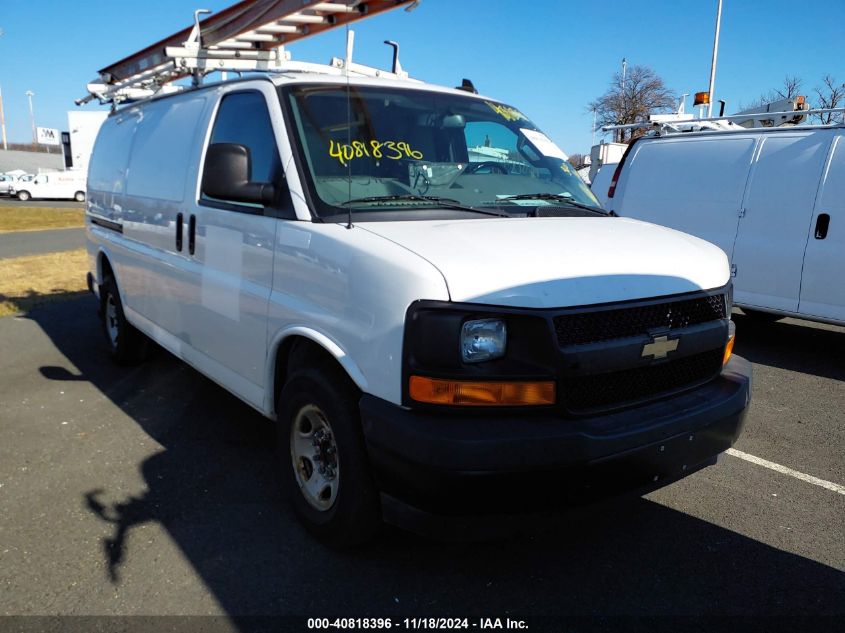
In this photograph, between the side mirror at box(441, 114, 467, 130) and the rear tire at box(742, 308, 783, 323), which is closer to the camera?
the side mirror at box(441, 114, 467, 130)

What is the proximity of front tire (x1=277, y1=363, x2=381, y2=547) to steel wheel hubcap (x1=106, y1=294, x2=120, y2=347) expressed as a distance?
11.3 feet

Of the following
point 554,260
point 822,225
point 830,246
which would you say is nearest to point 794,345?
point 830,246

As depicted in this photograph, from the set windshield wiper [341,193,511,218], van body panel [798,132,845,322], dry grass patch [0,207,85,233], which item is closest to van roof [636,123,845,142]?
van body panel [798,132,845,322]

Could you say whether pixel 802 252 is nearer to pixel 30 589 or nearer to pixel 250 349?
pixel 250 349

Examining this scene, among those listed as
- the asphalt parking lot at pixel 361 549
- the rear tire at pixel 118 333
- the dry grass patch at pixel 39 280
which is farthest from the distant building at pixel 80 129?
the asphalt parking lot at pixel 361 549

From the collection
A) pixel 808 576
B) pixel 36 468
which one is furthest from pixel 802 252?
pixel 36 468

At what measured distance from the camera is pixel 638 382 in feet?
8.96

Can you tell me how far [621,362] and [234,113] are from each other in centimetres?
262

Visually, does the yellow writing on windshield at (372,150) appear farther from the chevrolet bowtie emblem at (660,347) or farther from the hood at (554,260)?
the chevrolet bowtie emblem at (660,347)

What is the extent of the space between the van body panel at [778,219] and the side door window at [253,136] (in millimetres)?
5327

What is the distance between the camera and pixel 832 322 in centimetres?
633

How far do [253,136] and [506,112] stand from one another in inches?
65.2

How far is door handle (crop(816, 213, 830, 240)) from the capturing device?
6.29 m

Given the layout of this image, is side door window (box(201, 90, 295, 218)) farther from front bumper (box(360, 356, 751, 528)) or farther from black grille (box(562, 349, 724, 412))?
black grille (box(562, 349, 724, 412))
